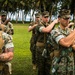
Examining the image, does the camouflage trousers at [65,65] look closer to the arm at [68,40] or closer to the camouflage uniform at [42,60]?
Answer: the arm at [68,40]

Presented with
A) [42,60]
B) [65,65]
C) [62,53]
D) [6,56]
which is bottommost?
[42,60]

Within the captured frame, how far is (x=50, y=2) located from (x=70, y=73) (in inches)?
149

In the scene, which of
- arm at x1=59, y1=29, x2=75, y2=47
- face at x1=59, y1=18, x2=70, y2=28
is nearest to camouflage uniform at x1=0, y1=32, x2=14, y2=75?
arm at x1=59, y1=29, x2=75, y2=47

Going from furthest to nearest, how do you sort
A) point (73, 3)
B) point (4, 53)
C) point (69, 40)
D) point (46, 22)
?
point (46, 22), point (73, 3), point (69, 40), point (4, 53)

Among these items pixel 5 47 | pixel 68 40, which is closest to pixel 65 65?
pixel 68 40

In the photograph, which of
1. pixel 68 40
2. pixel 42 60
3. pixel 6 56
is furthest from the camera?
pixel 42 60

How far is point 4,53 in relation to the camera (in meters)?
5.00

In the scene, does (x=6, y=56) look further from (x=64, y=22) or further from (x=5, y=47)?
(x=64, y=22)

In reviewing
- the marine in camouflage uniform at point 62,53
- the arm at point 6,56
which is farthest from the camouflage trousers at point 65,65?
the arm at point 6,56

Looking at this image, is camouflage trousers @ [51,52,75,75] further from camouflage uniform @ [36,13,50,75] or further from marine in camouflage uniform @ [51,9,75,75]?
camouflage uniform @ [36,13,50,75]

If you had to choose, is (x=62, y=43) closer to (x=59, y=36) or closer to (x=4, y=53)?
(x=59, y=36)

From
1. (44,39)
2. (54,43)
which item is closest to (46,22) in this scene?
(44,39)

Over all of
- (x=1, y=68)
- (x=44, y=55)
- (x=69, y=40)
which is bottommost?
(x=44, y=55)

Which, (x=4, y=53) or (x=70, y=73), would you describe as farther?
(x=70, y=73)
